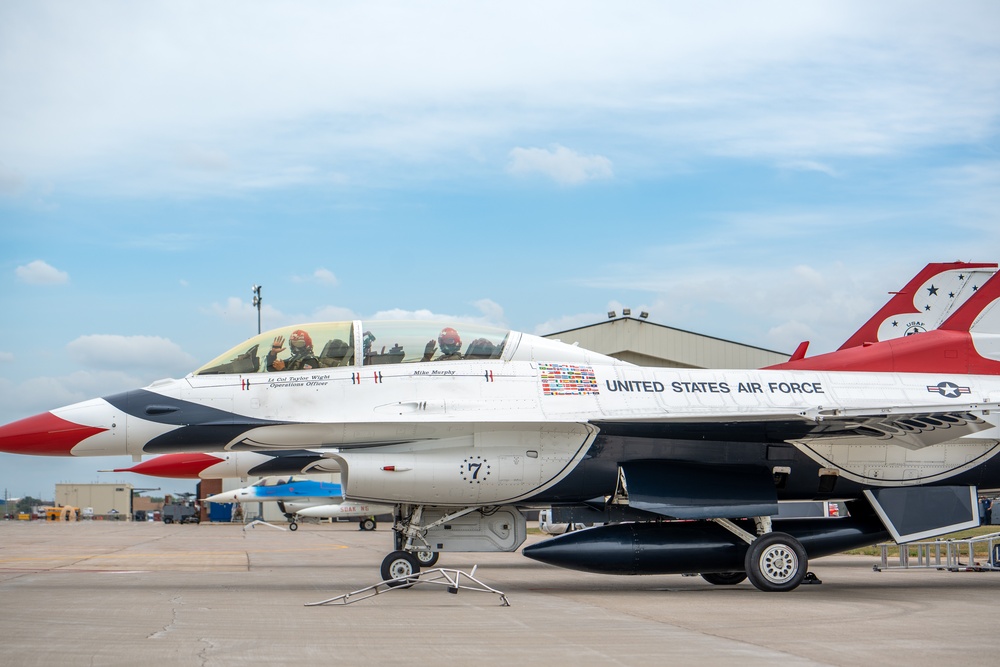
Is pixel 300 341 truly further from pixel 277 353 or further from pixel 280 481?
pixel 280 481

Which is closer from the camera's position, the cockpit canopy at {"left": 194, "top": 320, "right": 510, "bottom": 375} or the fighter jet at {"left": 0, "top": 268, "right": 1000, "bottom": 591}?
the fighter jet at {"left": 0, "top": 268, "right": 1000, "bottom": 591}

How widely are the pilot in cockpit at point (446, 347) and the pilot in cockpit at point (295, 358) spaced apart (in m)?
1.37

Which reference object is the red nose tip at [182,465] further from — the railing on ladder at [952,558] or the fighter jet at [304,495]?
the fighter jet at [304,495]

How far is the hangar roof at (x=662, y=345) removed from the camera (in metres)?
28.2

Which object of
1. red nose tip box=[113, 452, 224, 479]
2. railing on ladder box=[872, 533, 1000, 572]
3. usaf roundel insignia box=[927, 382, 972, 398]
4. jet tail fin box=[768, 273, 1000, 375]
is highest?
jet tail fin box=[768, 273, 1000, 375]

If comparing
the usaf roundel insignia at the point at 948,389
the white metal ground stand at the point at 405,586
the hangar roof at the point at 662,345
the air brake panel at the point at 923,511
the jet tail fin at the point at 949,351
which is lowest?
the white metal ground stand at the point at 405,586

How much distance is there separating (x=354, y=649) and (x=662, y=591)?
21.0 ft

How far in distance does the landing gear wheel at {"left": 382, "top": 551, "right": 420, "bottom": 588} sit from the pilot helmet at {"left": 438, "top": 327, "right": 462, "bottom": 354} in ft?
8.52

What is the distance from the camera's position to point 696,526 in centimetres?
1249

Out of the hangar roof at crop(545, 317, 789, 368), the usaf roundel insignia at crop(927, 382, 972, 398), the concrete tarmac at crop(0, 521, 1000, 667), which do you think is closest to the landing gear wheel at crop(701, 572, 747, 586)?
the concrete tarmac at crop(0, 521, 1000, 667)

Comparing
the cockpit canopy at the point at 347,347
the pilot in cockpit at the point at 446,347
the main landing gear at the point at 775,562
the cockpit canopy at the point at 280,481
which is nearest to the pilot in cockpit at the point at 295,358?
the cockpit canopy at the point at 347,347

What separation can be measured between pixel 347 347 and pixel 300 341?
1.92 feet

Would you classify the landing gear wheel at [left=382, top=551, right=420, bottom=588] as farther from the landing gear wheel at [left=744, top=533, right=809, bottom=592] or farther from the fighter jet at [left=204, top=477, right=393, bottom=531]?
the fighter jet at [left=204, top=477, right=393, bottom=531]

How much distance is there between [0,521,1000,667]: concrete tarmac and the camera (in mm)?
6906
